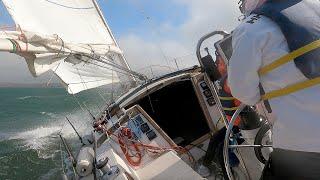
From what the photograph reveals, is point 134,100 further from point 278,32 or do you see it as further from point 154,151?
point 278,32

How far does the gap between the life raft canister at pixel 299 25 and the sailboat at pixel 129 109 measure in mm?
813

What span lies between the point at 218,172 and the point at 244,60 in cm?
362

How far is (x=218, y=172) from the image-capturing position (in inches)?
214

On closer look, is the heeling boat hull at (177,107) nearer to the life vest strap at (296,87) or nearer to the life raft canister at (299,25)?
the life vest strap at (296,87)

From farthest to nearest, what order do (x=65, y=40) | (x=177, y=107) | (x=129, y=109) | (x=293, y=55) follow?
(x=177, y=107) < (x=65, y=40) < (x=129, y=109) < (x=293, y=55)

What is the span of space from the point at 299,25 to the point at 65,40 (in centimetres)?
594

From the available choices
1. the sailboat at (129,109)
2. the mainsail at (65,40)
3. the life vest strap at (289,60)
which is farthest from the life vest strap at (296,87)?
the mainsail at (65,40)

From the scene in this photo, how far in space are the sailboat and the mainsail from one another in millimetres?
16

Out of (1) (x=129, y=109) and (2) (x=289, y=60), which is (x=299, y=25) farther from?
(1) (x=129, y=109)

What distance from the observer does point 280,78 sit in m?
2.04

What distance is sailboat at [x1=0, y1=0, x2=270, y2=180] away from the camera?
4438 millimetres

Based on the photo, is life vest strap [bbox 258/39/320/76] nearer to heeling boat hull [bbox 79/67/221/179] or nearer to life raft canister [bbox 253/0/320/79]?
life raft canister [bbox 253/0/320/79]

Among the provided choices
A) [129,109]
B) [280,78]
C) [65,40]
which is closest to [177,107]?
[129,109]

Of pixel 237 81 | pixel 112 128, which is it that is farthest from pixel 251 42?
pixel 112 128
